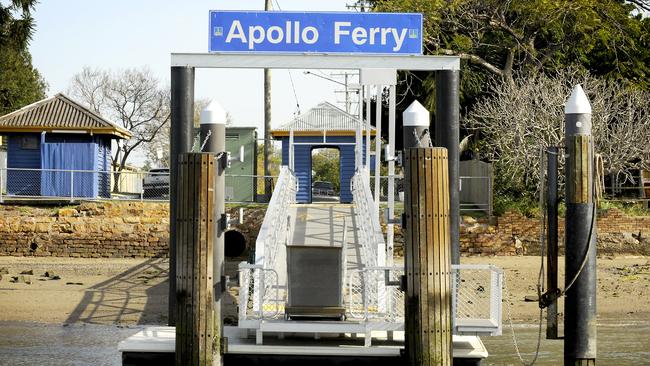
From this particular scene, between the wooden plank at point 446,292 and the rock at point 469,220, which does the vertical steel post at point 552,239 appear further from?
the rock at point 469,220

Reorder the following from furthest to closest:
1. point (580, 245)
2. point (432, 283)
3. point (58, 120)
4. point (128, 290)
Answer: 1. point (58, 120)
2. point (128, 290)
3. point (580, 245)
4. point (432, 283)

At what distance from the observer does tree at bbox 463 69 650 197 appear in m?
31.9

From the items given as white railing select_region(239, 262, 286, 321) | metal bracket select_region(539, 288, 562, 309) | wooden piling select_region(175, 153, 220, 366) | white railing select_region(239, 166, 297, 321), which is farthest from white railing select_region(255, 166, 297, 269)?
metal bracket select_region(539, 288, 562, 309)

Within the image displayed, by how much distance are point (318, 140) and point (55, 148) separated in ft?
29.1

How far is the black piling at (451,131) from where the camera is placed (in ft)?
48.1

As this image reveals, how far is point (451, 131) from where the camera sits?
14.9m

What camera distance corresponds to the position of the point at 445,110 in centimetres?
1502

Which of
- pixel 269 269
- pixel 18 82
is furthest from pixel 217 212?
pixel 18 82

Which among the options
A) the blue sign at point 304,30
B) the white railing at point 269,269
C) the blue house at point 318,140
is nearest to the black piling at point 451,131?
the blue sign at point 304,30

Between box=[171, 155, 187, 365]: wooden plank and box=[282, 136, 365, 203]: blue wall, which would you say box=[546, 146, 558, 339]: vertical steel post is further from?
box=[282, 136, 365, 203]: blue wall

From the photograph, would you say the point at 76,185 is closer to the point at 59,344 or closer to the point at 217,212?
the point at 59,344

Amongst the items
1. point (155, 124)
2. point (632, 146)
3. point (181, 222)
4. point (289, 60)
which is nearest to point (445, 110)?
point (289, 60)

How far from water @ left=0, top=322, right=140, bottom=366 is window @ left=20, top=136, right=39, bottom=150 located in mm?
15537

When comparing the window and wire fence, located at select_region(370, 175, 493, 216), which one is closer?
wire fence, located at select_region(370, 175, 493, 216)
